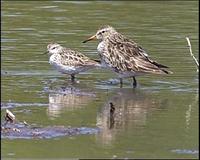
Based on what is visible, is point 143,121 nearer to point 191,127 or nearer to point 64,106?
point 191,127

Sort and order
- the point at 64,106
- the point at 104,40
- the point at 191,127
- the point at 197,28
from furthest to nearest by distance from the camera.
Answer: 1. the point at 197,28
2. the point at 104,40
3. the point at 64,106
4. the point at 191,127

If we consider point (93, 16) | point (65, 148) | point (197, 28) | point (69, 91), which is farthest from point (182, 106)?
point (93, 16)

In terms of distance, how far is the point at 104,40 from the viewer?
1612cm

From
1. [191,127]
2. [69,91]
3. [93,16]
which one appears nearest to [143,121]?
[191,127]

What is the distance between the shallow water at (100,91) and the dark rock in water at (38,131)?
0.53 ft

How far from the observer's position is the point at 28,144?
1039 centimetres

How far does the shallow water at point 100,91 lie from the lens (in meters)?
10.4

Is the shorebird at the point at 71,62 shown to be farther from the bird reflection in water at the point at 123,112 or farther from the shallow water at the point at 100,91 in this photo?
the bird reflection in water at the point at 123,112

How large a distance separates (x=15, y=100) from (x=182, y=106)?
238 cm

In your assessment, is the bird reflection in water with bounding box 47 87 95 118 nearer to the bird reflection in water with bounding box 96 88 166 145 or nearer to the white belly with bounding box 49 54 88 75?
the bird reflection in water with bounding box 96 88 166 145

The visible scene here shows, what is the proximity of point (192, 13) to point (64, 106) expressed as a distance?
1176 cm

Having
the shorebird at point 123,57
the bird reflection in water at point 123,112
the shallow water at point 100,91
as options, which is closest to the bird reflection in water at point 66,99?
the shallow water at point 100,91

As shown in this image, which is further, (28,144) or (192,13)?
(192,13)

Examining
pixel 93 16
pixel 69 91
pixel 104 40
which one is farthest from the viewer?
pixel 93 16
